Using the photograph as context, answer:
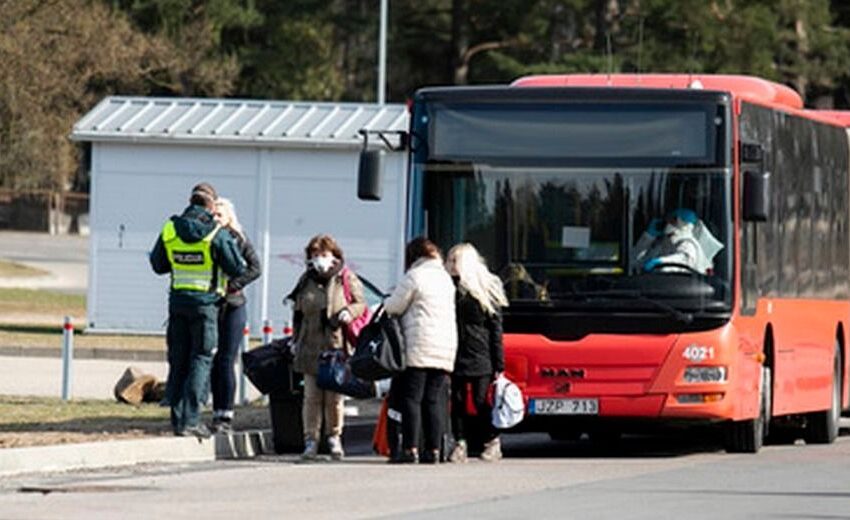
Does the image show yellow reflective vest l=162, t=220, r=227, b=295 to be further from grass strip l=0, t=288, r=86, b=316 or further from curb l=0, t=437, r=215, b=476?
grass strip l=0, t=288, r=86, b=316

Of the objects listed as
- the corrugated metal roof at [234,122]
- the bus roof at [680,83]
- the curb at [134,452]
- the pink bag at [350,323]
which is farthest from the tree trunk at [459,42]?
the pink bag at [350,323]

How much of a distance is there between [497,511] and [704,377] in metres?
5.51

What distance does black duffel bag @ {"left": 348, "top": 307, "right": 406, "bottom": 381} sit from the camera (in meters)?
18.9

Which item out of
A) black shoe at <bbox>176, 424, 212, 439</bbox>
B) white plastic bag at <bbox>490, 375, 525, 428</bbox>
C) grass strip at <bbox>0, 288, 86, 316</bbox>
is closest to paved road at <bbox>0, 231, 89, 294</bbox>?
grass strip at <bbox>0, 288, 86, 316</bbox>

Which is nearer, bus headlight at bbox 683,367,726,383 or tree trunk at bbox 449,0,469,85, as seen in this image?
bus headlight at bbox 683,367,726,383

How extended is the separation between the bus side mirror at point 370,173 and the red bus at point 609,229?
17 mm

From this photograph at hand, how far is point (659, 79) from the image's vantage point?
2195 centimetres

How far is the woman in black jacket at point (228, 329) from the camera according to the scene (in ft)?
64.6

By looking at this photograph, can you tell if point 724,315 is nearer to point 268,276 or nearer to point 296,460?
point 296,460

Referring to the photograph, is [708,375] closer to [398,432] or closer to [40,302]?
[398,432]

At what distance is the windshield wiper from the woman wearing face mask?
177cm

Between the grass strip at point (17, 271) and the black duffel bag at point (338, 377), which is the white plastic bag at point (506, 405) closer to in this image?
the black duffel bag at point (338, 377)

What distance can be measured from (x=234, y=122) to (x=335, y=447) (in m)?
20.7

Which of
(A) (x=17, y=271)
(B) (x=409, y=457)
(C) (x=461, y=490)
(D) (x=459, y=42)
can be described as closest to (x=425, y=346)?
(B) (x=409, y=457)
